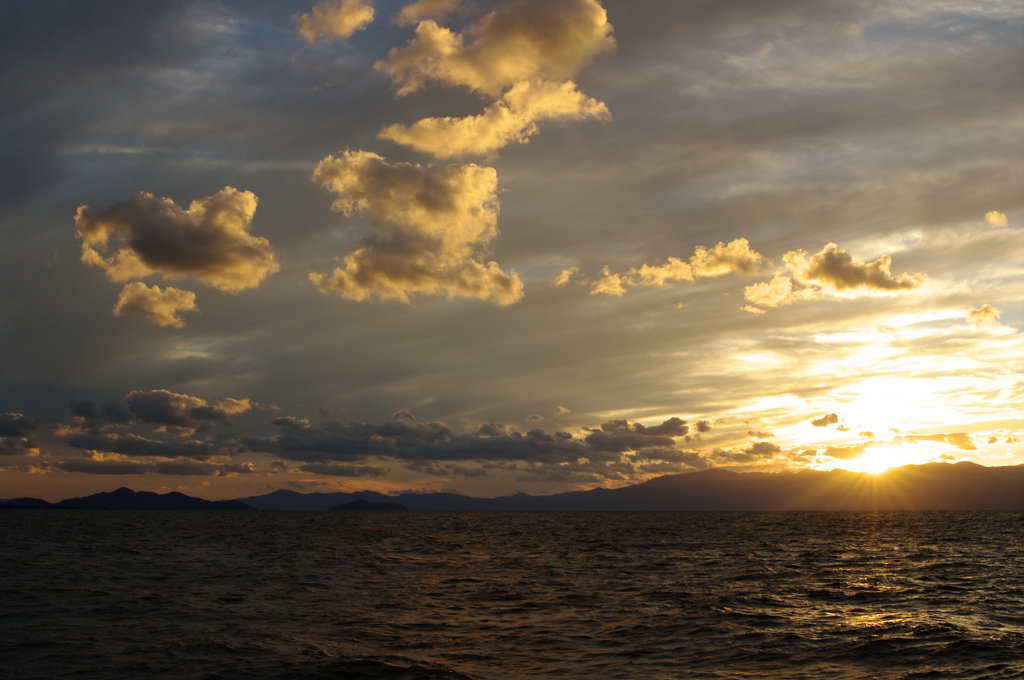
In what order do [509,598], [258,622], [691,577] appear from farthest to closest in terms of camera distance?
[691,577], [509,598], [258,622]

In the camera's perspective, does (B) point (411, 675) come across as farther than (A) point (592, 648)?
No

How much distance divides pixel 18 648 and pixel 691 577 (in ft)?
136

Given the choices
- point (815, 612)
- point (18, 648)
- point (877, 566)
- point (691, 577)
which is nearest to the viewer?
point (18, 648)

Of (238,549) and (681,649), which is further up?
(681,649)

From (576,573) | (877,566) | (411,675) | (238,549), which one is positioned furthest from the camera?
(238,549)

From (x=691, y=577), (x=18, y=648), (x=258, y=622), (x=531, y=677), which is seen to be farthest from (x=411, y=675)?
(x=691, y=577)

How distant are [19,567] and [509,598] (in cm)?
4383

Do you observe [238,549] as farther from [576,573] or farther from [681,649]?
[681,649]


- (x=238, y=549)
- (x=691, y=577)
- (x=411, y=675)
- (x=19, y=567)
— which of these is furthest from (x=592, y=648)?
(x=238, y=549)

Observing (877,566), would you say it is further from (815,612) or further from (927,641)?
(927,641)

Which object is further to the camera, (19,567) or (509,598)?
(19,567)

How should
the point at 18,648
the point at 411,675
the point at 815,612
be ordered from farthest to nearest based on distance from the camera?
the point at 815,612 → the point at 18,648 → the point at 411,675

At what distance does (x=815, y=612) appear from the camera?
115 ft

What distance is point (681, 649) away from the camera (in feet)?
89.5
